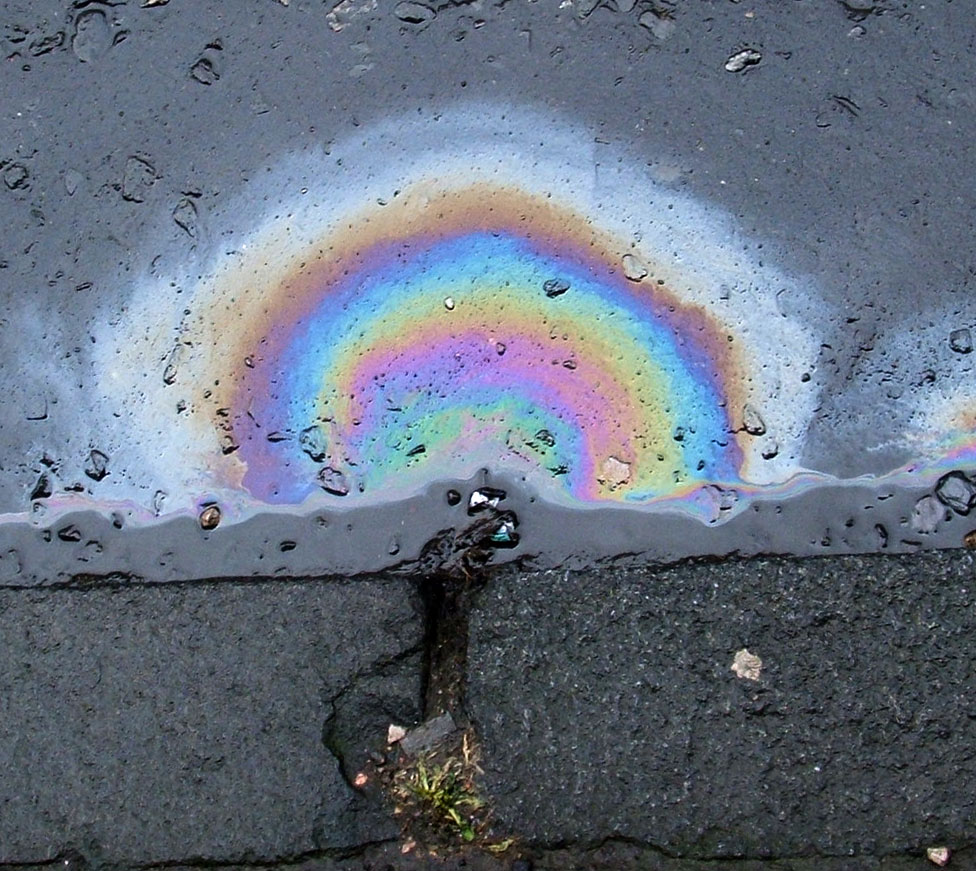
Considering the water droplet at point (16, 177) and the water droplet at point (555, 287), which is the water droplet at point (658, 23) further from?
the water droplet at point (16, 177)

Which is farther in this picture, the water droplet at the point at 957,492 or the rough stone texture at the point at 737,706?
the water droplet at the point at 957,492

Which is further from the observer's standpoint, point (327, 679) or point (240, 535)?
point (240, 535)

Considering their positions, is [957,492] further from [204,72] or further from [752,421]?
[204,72]

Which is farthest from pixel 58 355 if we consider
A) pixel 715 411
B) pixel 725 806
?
pixel 725 806

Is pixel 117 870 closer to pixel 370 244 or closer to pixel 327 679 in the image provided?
pixel 327 679

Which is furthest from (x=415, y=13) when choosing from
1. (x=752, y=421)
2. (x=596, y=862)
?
(x=596, y=862)

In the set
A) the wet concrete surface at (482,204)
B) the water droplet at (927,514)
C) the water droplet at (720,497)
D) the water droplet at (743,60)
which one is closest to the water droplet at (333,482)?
the wet concrete surface at (482,204)
